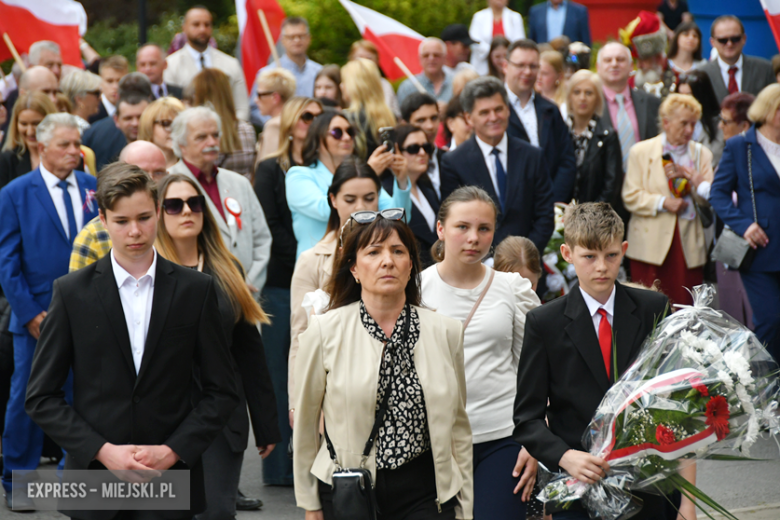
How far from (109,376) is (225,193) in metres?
3.13

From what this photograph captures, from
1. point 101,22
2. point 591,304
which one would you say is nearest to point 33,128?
point 591,304

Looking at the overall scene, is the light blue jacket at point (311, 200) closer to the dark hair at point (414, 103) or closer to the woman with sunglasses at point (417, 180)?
the woman with sunglasses at point (417, 180)

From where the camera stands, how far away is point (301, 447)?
400 centimetres

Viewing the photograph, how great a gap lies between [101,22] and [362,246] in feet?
77.8

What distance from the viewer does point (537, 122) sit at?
9023 mm

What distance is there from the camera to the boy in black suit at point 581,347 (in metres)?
4.14

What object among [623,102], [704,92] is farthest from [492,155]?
[704,92]

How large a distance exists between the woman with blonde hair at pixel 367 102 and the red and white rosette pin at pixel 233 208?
6.72 ft

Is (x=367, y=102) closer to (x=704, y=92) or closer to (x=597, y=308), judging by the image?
(x=704, y=92)

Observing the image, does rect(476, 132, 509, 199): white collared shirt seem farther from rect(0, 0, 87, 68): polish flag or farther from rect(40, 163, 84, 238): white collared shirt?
rect(0, 0, 87, 68): polish flag

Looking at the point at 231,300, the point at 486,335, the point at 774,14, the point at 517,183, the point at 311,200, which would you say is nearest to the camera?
the point at 486,335

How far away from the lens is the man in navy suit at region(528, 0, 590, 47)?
14.4m

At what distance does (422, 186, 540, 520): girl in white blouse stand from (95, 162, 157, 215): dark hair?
1.51 m

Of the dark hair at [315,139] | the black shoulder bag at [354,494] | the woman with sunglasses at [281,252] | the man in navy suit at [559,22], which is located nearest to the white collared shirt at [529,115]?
the woman with sunglasses at [281,252]
